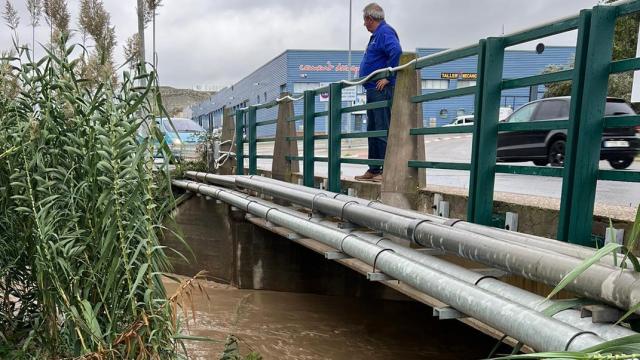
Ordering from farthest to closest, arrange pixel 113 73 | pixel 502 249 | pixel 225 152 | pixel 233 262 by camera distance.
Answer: pixel 225 152 < pixel 233 262 < pixel 113 73 < pixel 502 249

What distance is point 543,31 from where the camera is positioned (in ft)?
9.91

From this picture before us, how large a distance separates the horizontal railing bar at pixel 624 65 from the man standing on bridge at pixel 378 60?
9.40ft

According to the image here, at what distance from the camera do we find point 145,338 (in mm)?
2582

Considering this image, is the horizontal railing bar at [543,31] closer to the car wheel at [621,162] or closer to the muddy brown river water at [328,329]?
the muddy brown river water at [328,329]

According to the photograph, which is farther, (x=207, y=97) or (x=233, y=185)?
(x=207, y=97)

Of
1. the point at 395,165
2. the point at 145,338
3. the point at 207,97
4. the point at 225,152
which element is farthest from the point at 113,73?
the point at 207,97

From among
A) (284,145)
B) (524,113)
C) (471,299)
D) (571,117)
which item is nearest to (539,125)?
(571,117)

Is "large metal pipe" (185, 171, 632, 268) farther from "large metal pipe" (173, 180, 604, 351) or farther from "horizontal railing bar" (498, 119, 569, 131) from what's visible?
"horizontal railing bar" (498, 119, 569, 131)

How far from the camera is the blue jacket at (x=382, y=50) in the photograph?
547 centimetres

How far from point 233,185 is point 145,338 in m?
5.14

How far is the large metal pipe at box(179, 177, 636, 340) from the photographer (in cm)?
168

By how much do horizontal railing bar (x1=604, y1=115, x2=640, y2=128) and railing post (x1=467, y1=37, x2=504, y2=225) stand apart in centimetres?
86

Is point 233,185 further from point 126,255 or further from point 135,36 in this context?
point 126,255

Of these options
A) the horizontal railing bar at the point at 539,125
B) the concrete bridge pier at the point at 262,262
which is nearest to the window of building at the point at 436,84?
the concrete bridge pier at the point at 262,262
